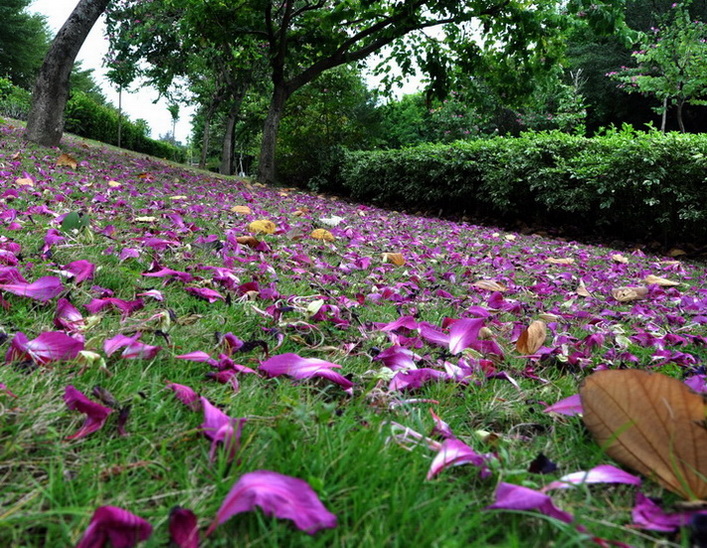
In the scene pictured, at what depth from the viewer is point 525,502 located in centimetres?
77

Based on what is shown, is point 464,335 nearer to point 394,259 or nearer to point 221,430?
point 221,430

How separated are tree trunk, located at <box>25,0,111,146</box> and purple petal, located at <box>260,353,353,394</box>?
27.9ft

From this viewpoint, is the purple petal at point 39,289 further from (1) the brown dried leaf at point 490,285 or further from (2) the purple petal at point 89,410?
(1) the brown dried leaf at point 490,285

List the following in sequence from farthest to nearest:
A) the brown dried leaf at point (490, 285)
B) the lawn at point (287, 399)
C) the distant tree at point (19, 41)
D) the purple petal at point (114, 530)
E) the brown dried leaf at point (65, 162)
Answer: the distant tree at point (19, 41) → the brown dried leaf at point (65, 162) → the brown dried leaf at point (490, 285) → the lawn at point (287, 399) → the purple petal at point (114, 530)

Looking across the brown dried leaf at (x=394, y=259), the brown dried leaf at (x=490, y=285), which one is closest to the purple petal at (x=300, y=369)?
the brown dried leaf at (x=490, y=285)

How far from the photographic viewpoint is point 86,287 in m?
1.78

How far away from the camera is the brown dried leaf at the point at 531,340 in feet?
5.90

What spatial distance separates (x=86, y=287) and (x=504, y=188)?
27.0ft

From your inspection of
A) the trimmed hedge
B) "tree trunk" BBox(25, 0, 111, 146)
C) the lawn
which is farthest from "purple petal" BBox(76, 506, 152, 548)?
"tree trunk" BBox(25, 0, 111, 146)

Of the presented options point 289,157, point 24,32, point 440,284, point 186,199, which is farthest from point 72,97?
point 440,284

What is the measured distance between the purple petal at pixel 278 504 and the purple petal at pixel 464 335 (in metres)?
1.05

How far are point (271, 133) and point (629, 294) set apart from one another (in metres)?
10.7

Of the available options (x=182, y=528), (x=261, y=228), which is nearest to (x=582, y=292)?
(x=261, y=228)

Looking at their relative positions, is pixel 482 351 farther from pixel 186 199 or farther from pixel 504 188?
pixel 504 188
